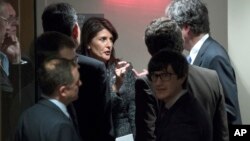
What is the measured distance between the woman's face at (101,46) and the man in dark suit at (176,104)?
73 centimetres

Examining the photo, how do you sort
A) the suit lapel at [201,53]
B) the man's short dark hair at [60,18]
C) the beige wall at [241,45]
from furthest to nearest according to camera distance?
the beige wall at [241,45], the suit lapel at [201,53], the man's short dark hair at [60,18]

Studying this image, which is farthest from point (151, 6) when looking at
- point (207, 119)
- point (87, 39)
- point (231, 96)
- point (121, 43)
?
point (207, 119)

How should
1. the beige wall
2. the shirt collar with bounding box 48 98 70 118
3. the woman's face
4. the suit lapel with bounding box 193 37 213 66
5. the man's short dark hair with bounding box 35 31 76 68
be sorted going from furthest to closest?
the beige wall → the woman's face → the suit lapel with bounding box 193 37 213 66 → the man's short dark hair with bounding box 35 31 76 68 → the shirt collar with bounding box 48 98 70 118

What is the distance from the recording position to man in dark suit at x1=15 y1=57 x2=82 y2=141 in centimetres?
171

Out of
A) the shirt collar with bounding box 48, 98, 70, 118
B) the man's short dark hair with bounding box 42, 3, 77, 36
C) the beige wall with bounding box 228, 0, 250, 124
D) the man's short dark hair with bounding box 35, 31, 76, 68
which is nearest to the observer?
the shirt collar with bounding box 48, 98, 70, 118

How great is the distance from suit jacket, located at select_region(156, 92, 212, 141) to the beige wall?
1.30 metres

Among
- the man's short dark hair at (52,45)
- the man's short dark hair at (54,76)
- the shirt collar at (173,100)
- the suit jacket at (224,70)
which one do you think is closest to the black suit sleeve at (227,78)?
the suit jacket at (224,70)

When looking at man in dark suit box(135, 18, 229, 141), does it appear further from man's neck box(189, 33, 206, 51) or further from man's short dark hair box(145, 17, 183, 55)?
man's neck box(189, 33, 206, 51)

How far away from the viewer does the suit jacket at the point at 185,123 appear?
171 centimetres

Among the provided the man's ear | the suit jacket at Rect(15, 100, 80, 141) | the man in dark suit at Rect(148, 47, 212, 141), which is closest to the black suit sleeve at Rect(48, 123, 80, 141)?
the suit jacket at Rect(15, 100, 80, 141)

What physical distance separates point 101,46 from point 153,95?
2.29 feet

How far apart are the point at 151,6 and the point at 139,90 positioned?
1.43 meters

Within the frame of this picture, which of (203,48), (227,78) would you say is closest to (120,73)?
(203,48)

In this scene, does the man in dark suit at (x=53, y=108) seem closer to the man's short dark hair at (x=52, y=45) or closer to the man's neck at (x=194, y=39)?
the man's short dark hair at (x=52, y=45)
